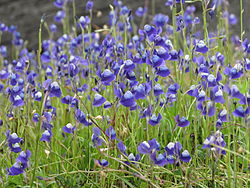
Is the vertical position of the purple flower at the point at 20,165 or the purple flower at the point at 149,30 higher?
the purple flower at the point at 149,30

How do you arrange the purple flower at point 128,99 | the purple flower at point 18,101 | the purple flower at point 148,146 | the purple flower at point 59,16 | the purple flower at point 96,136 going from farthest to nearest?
the purple flower at point 59,16 < the purple flower at point 18,101 < the purple flower at point 96,136 < the purple flower at point 128,99 < the purple flower at point 148,146

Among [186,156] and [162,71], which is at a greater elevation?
[162,71]

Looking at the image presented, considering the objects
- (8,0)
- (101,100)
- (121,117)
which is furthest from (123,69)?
(8,0)

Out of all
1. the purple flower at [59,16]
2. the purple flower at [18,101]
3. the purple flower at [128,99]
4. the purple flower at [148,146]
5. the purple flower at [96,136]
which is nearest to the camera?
the purple flower at [148,146]

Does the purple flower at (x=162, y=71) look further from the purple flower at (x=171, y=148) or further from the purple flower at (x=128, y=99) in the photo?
the purple flower at (x=171, y=148)

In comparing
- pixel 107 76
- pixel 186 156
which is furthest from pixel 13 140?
pixel 186 156

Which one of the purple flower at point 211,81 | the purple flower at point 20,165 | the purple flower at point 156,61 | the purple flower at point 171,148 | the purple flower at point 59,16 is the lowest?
the purple flower at point 20,165

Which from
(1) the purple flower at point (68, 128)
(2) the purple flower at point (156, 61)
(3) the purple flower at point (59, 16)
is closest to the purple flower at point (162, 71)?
(2) the purple flower at point (156, 61)

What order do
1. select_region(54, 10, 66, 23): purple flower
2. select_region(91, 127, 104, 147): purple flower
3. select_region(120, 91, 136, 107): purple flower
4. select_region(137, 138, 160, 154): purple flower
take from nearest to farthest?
select_region(137, 138, 160, 154): purple flower, select_region(120, 91, 136, 107): purple flower, select_region(91, 127, 104, 147): purple flower, select_region(54, 10, 66, 23): purple flower

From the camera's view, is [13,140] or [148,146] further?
[13,140]

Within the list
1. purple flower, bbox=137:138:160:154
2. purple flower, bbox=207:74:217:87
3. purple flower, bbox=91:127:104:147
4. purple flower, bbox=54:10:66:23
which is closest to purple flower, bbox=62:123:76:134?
purple flower, bbox=91:127:104:147

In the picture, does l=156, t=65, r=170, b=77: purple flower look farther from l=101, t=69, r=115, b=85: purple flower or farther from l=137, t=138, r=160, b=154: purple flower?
l=137, t=138, r=160, b=154: purple flower

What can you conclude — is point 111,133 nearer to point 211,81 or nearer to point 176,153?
point 176,153
